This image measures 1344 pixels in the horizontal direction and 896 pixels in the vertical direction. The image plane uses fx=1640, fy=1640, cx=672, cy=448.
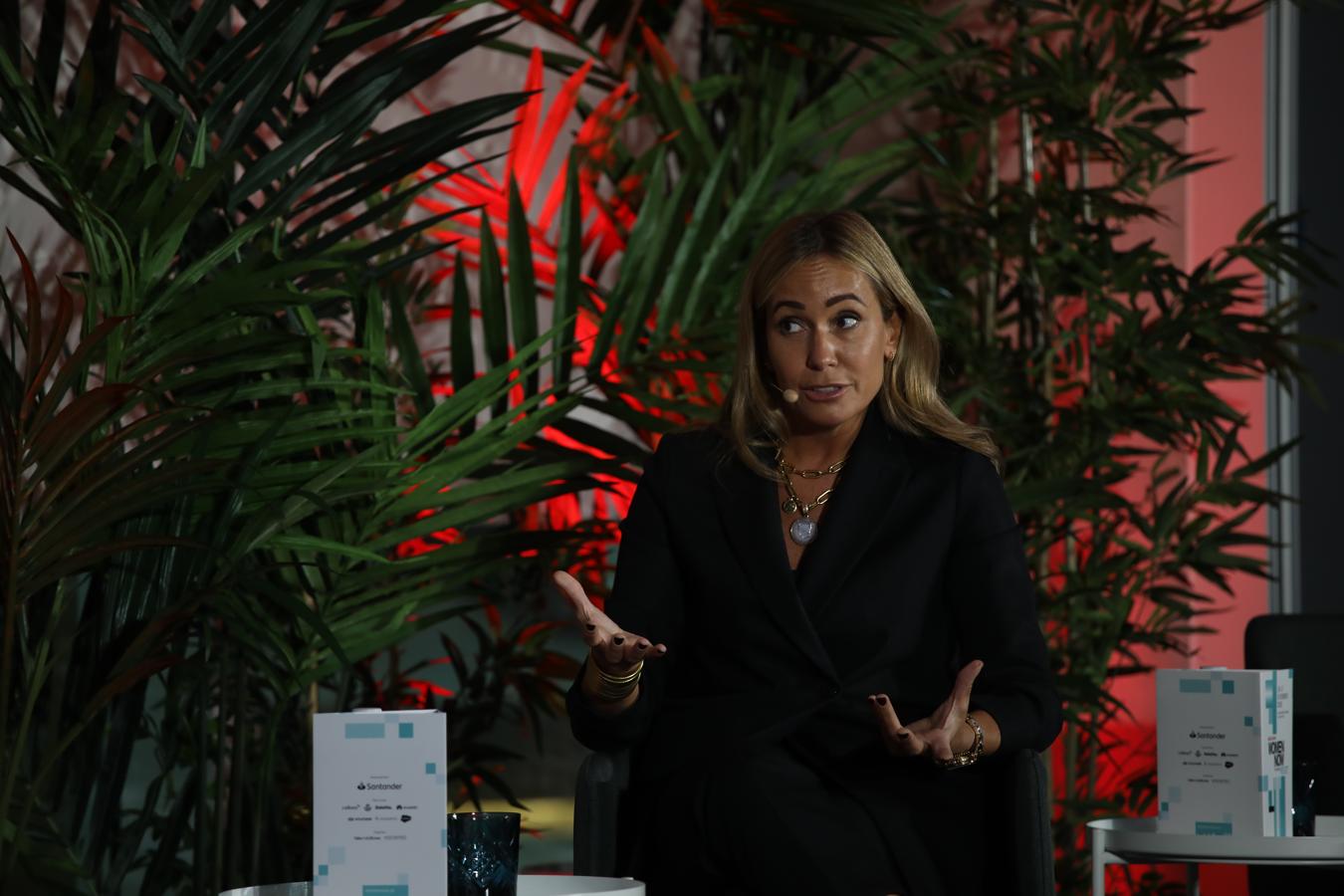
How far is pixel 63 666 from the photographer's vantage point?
3.12 metres

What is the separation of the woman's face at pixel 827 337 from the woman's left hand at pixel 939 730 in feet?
1.63

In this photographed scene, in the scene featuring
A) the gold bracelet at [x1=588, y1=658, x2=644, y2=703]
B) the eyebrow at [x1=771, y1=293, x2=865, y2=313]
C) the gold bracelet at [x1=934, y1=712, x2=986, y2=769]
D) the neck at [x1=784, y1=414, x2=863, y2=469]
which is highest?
the eyebrow at [x1=771, y1=293, x2=865, y2=313]

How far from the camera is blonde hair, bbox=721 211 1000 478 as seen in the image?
7.62 ft

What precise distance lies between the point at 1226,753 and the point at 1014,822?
35 cm

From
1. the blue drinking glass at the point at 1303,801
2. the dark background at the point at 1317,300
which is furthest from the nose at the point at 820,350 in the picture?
the dark background at the point at 1317,300

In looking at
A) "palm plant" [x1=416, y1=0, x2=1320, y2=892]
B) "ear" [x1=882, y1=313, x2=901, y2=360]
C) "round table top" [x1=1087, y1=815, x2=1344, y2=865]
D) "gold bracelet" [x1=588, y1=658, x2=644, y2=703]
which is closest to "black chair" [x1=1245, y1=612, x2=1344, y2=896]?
"palm plant" [x1=416, y1=0, x2=1320, y2=892]

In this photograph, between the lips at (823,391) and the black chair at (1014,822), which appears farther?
the lips at (823,391)

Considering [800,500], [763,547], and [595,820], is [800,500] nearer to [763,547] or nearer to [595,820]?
[763,547]

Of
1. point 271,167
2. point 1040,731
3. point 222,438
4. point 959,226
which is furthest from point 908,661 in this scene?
point 959,226

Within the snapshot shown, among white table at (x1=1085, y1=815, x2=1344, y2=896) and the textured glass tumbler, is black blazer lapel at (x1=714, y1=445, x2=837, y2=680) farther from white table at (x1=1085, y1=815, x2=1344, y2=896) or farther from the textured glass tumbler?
the textured glass tumbler

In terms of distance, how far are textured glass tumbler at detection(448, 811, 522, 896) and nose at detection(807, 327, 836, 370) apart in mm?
904

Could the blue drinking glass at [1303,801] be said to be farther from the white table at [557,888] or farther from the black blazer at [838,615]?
the white table at [557,888]

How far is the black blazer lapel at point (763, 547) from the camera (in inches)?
84.6

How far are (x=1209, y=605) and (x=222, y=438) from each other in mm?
2814
